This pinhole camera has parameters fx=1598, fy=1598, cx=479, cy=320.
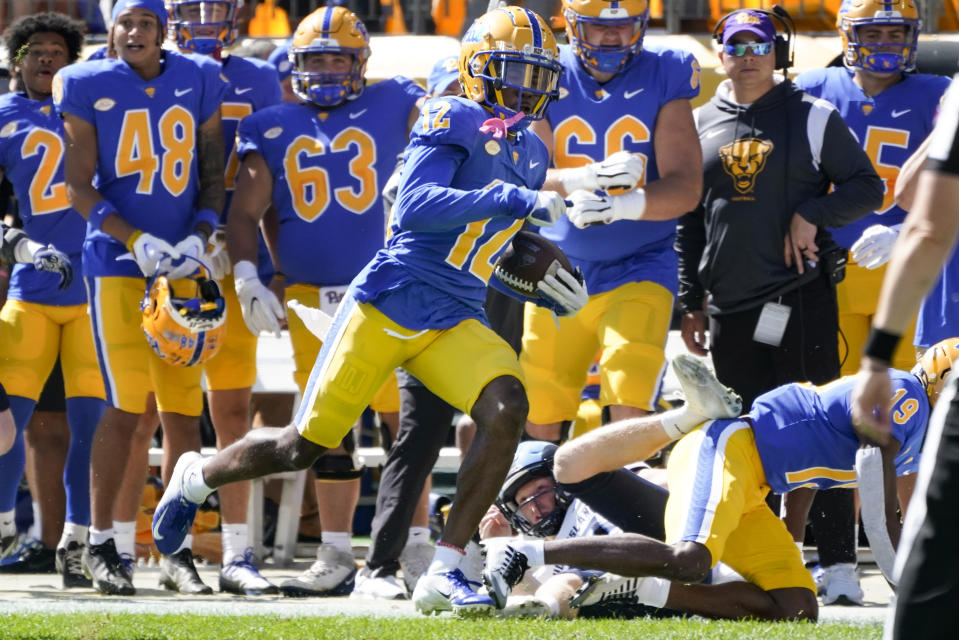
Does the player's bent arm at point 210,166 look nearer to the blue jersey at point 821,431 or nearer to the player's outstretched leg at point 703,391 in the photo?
the player's outstretched leg at point 703,391

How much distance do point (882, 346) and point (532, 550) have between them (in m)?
2.02

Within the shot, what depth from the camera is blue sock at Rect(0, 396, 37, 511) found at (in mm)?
6594

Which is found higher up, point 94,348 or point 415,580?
point 94,348

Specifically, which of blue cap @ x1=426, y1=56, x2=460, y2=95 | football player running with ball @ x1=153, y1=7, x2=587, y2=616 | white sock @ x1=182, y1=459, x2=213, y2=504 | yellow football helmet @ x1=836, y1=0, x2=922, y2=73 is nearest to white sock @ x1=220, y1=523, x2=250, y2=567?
white sock @ x1=182, y1=459, x2=213, y2=504

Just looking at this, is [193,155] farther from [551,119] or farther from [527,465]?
[527,465]

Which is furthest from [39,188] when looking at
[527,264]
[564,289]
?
[564,289]

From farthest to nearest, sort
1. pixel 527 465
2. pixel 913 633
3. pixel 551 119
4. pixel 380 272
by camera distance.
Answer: pixel 551 119 < pixel 527 465 < pixel 380 272 < pixel 913 633

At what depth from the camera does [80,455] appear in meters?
6.58

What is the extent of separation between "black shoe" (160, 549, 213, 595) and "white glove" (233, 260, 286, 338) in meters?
0.94

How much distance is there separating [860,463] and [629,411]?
1.21 meters

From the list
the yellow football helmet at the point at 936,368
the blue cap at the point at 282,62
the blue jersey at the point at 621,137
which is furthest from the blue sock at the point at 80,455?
the yellow football helmet at the point at 936,368

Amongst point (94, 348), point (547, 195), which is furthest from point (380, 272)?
point (94, 348)

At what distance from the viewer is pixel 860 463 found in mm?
5023

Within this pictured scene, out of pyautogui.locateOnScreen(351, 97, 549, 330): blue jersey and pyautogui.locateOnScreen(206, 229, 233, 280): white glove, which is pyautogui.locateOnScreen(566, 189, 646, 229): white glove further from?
pyautogui.locateOnScreen(206, 229, 233, 280): white glove
